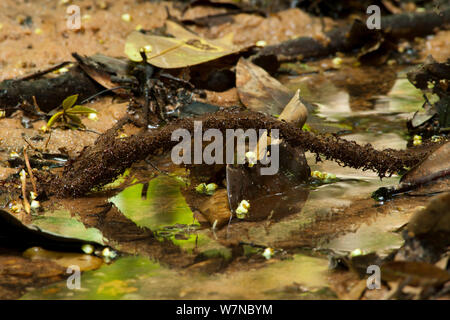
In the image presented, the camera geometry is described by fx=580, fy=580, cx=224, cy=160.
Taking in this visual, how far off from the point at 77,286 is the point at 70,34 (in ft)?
10.7

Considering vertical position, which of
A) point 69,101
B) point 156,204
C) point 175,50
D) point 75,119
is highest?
point 175,50

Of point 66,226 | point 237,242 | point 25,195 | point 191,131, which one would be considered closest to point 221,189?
point 191,131

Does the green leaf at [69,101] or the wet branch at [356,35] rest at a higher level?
the wet branch at [356,35]

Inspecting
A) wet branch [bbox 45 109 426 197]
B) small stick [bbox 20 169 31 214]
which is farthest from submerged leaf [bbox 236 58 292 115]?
small stick [bbox 20 169 31 214]

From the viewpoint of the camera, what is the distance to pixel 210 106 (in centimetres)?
340

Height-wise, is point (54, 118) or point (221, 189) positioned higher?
point (54, 118)

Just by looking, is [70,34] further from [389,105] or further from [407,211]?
[407,211]

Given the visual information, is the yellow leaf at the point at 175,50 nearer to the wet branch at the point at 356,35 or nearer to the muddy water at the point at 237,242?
the wet branch at the point at 356,35

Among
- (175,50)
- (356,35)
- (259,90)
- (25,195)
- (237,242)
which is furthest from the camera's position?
(356,35)

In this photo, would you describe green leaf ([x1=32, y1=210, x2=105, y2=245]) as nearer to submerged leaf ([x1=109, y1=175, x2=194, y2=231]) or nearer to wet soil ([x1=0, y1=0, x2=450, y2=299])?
wet soil ([x1=0, y1=0, x2=450, y2=299])

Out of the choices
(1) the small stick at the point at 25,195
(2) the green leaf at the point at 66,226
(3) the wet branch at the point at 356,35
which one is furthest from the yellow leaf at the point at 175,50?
(2) the green leaf at the point at 66,226

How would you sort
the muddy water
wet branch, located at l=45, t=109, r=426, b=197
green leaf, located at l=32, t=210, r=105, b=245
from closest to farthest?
the muddy water
green leaf, located at l=32, t=210, r=105, b=245
wet branch, located at l=45, t=109, r=426, b=197

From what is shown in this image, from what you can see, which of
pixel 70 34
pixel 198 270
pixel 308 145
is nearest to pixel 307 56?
pixel 70 34

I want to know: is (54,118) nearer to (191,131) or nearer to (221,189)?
(191,131)
